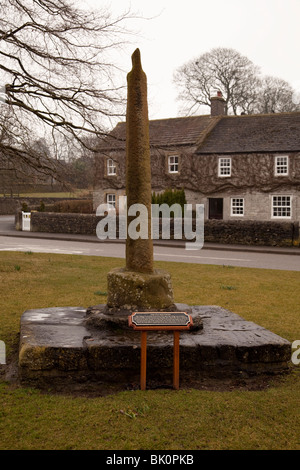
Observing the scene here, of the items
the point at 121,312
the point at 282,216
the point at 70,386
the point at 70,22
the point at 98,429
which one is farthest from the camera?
the point at 282,216

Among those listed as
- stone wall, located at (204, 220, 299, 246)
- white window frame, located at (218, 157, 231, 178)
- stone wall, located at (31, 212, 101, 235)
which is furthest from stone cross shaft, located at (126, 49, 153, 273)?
white window frame, located at (218, 157, 231, 178)

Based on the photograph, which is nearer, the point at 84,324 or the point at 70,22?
the point at 84,324

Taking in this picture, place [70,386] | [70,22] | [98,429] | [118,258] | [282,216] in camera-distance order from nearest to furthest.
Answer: [98,429] → [70,386] → [70,22] → [118,258] → [282,216]

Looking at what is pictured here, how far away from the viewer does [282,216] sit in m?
30.9

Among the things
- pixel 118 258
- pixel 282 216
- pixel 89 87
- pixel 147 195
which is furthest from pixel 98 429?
pixel 282 216

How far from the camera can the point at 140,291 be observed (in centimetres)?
595

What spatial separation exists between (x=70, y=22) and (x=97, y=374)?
8.85 m

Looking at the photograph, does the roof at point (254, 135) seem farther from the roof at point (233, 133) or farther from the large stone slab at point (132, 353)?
the large stone slab at point (132, 353)

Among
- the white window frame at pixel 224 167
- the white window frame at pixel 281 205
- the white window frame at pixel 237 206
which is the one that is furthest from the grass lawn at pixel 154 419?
the white window frame at pixel 224 167

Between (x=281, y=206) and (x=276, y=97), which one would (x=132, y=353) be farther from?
(x=276, y=97)

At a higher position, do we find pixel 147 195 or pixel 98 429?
pixel 147 195

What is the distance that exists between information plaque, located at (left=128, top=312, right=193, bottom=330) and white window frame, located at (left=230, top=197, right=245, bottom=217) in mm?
28186

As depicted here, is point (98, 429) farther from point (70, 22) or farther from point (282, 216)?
point (282, 216)

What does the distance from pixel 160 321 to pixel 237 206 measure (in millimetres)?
28732
